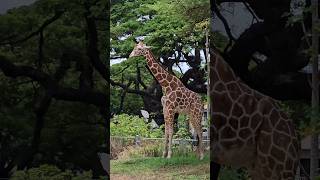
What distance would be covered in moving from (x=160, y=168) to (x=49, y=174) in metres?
1.36

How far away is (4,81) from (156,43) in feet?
6.33

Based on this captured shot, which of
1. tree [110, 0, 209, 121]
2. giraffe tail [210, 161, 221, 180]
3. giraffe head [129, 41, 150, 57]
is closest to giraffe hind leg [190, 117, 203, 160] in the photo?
giraffe tail [210, 161, 221, 180]

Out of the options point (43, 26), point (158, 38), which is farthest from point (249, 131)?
point (43, 26)

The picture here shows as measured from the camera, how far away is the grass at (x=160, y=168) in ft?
23.8

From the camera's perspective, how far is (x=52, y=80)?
297 inches

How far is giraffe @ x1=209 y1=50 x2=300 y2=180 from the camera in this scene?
693 centimetres

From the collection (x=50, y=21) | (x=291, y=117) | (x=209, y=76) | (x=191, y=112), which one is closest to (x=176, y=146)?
(x=191, y=112)

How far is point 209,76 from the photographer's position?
7.13 m

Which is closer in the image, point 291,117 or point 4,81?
point 291,117

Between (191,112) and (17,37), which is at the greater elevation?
(17,37)

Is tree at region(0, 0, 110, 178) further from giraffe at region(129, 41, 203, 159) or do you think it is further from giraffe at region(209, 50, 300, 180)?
giraffe at region(209, 50, 300, 180)

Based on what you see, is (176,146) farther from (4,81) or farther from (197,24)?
(4,81)

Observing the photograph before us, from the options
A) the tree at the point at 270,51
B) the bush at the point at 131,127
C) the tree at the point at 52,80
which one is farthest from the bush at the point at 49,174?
the tree at the point at 270,51

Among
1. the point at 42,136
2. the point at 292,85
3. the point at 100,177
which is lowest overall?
the point at 100,177
